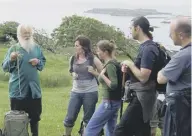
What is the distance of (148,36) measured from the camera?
217 inches

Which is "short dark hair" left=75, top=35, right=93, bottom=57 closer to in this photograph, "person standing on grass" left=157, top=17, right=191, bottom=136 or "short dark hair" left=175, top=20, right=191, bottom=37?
"person standing on grass" left=157, top=17, right=191, bottom=136

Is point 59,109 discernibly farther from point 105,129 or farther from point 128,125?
point 128,125

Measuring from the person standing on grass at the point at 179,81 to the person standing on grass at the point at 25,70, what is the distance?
246 centimetres

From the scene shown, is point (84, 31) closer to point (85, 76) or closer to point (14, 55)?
point (85, 76)

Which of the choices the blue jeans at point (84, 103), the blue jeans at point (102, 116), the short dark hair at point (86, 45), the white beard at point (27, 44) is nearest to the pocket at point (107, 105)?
the blue jeans at point (102, 116)

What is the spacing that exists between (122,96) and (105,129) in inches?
33.2

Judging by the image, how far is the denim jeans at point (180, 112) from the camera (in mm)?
4797

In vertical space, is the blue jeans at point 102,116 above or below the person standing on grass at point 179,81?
below

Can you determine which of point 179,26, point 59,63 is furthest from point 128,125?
point 59,63

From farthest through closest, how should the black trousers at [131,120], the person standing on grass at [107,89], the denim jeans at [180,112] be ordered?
the person standing on grass at [107,89] → the black trousers at [131,120] → the denim jeans at [180,112]

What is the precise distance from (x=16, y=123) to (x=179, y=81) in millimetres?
2724

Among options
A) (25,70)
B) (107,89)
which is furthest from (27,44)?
(107,89)

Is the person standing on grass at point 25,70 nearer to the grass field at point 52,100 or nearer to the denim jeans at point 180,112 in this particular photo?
the grass field at point 52,100

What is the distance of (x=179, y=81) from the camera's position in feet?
15.9
